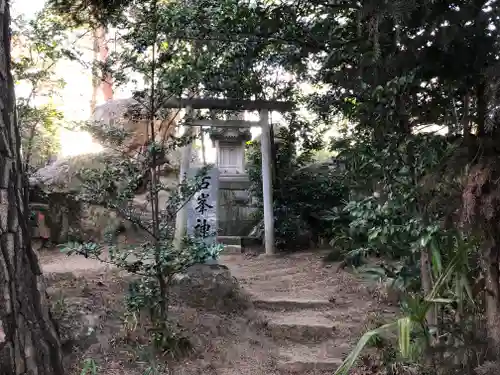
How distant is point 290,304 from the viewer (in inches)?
186

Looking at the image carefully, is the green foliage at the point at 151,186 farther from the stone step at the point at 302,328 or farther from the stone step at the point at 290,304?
the stone step at the point at 290,304

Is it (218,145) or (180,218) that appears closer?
(180,218)

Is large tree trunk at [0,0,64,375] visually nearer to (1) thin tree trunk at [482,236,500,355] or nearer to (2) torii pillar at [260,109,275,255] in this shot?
(1) thin tree trunk at [482,236,500,355]

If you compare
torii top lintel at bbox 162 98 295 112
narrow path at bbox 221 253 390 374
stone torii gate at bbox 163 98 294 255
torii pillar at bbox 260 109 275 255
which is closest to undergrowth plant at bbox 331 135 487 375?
narrow path at bbox 221 253 390 374

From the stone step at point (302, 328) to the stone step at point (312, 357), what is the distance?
0.12 meters

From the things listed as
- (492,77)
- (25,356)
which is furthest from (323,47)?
(25,356)

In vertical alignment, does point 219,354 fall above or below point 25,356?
below

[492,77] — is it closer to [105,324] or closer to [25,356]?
[25,356]

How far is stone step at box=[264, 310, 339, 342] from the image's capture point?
4059 millimetres

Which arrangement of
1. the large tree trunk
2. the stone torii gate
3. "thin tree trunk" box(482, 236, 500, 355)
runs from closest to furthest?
the large tree trunk → "thin tree trunk" box(482, 236, 500, 355) → the stone torii gate

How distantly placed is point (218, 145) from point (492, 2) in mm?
7639

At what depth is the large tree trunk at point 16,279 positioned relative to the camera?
3.22 ft

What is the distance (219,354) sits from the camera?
3.62 m

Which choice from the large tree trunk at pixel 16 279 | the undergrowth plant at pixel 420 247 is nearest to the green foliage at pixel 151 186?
the undergrowth plant at pixel 420 247
